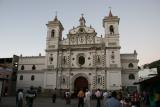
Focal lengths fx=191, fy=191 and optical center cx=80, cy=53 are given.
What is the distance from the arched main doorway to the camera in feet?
120

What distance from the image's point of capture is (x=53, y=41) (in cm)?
3972

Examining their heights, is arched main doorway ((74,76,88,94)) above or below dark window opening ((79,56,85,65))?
below

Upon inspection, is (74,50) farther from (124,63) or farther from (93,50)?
(124,63)

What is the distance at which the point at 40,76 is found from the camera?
4066 centimetres

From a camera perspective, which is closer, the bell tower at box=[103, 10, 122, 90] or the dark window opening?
the bell tower at box=[103, 10, 122, 90]

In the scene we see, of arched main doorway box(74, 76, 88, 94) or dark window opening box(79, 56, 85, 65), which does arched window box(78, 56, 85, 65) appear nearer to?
dark window opening box(79, 56, 85, 65)

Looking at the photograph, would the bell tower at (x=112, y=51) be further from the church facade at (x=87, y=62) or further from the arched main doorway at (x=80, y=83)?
the arched main doorway at (x=80, y=83)

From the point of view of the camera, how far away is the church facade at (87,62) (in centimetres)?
3553

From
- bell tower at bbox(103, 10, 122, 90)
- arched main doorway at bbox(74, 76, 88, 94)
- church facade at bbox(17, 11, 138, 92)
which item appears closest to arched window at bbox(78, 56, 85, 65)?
church facade at bbox(17, 11, 138, 92)

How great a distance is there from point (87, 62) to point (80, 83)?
4.27 metres

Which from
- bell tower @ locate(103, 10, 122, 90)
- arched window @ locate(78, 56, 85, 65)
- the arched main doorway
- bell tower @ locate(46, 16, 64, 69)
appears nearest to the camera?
bell tower @ locate(103, 10, 122, 90)

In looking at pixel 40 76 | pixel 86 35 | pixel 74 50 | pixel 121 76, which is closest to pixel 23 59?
pixel 40 76

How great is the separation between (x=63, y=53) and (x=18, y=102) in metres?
24.2

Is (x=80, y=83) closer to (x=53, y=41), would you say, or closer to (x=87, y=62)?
(x=87, y=62)
